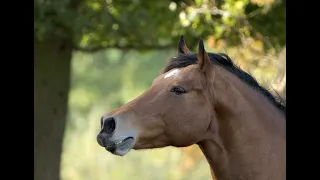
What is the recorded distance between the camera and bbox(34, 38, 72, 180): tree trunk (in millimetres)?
10695

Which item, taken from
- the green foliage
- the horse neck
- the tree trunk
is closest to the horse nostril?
the horse neck

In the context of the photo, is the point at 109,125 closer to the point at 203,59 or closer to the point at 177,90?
the point at 177,90

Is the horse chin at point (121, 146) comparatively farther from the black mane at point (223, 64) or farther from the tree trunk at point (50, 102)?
the tree trunk at point (50, 102)

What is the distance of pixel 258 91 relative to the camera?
5.16 m

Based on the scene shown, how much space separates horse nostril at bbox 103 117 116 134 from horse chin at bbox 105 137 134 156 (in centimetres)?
9

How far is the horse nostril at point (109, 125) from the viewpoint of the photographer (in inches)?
183

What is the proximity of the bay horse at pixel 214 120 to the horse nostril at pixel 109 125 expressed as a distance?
158mm

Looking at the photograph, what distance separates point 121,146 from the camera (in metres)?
4.71

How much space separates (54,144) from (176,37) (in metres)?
2.62

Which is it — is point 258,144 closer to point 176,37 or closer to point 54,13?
point 54,13

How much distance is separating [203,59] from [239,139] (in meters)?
0.59

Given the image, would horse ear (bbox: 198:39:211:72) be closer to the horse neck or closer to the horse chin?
the horse neck

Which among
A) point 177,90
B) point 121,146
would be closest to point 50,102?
point 177,90
